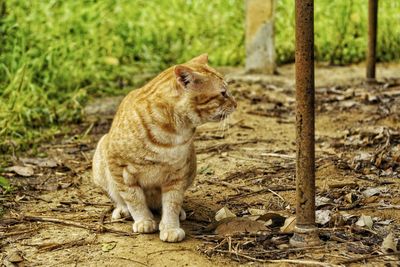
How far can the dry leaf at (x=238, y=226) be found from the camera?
3.66 m

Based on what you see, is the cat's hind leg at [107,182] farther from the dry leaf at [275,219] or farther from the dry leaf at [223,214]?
the dry leaf at [275,219]

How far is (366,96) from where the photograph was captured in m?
7.03

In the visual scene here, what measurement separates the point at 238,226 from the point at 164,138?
0.57m

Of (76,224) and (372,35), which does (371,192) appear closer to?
(76,224)

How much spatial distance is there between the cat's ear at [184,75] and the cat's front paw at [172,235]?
28.1 inches

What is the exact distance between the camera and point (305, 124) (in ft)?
10.6

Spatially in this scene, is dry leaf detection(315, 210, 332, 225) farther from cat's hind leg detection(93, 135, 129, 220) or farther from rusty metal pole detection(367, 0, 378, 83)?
rusty metal pole detection(367, 0, 378, 83)

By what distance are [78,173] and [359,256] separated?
2562 millimetres

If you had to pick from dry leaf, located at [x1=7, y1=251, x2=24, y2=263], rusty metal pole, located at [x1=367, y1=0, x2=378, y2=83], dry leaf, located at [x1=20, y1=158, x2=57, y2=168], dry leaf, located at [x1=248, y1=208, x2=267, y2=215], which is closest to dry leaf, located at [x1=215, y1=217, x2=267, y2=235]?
dry leaf, located at [x1=248, y1=208, x2=267, y2=215]

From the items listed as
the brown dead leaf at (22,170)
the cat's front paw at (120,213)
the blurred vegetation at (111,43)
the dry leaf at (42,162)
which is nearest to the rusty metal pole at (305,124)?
the cat's front paw at (120,213)

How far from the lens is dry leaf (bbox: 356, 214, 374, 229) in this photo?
358 centimetres

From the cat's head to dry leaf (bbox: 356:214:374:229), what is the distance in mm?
852

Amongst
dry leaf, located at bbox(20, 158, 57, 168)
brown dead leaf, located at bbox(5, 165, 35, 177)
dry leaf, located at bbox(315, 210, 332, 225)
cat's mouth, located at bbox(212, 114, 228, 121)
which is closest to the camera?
dry leaf, located at bbox(315, 210, 332, 225)

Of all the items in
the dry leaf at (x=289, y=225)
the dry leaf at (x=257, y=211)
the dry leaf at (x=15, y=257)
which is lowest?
the dry leaf at (x=257, y=211)
